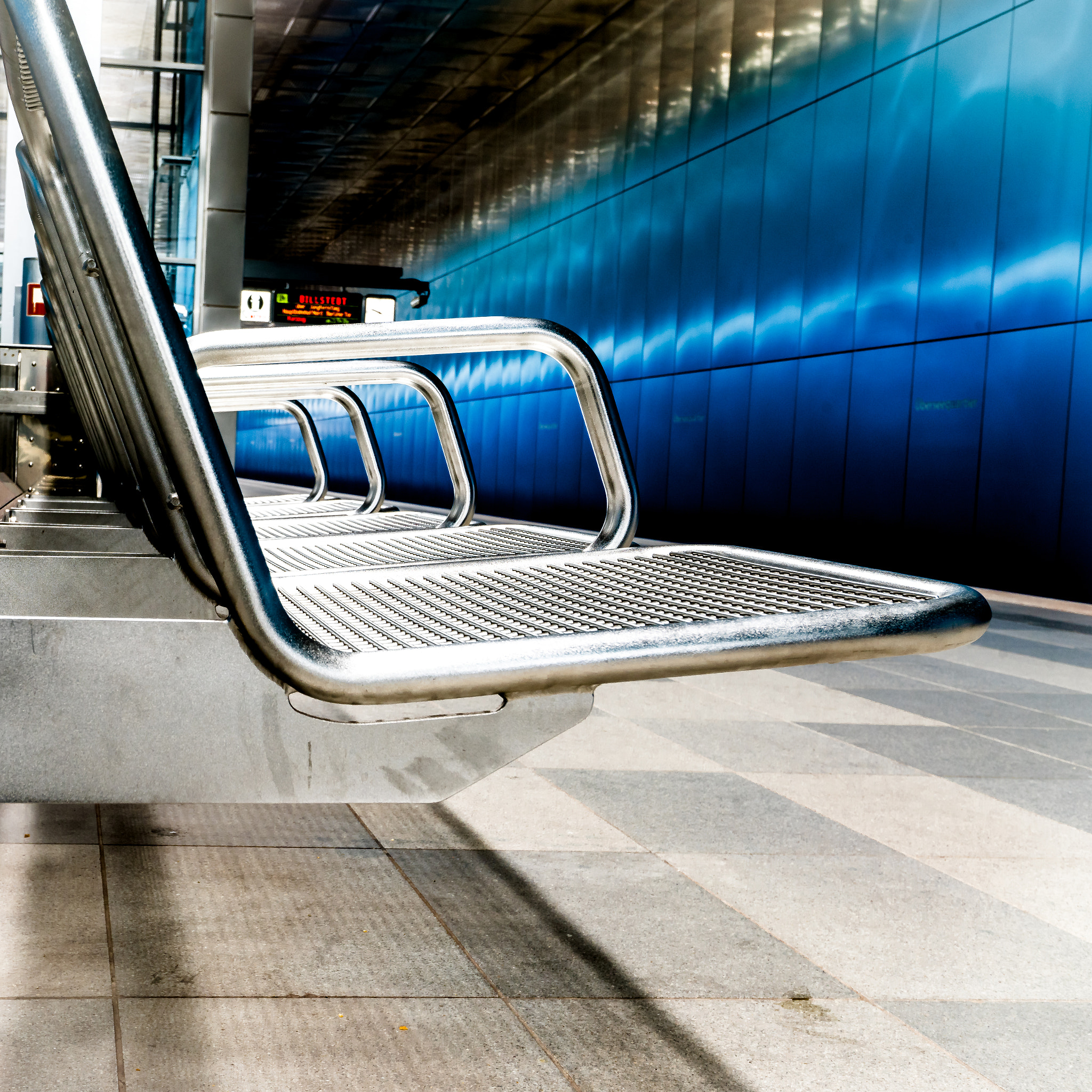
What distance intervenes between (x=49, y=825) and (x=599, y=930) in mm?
1232

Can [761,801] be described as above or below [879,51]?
below

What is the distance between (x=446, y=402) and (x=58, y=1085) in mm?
2343

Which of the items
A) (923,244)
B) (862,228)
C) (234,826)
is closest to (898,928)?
(234,826)

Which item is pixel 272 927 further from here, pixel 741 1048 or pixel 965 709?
pixel 965 709

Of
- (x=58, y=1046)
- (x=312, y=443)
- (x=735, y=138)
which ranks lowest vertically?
(x=58, y=1046)

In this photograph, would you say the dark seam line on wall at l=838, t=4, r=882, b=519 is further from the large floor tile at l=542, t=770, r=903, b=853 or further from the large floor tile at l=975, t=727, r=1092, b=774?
the large floor tile at l=542, t=770, r=903, b=853

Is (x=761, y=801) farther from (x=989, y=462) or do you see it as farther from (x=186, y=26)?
(x=186, y=26)

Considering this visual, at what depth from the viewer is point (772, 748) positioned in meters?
3.90

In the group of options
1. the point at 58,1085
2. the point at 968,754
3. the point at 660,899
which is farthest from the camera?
the point at 968,754

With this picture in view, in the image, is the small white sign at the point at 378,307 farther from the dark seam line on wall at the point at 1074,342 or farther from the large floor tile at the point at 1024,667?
the large floor tile at the point at 1024,667

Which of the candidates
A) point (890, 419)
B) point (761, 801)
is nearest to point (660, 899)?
A: point (761, 801)

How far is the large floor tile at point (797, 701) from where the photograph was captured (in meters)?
4.51

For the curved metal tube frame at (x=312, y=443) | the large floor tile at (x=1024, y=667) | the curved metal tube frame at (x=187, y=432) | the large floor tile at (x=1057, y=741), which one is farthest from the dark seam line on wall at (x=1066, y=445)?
the curved metal tube frame at (x=187, y=432)

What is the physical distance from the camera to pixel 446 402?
11.8 feet
